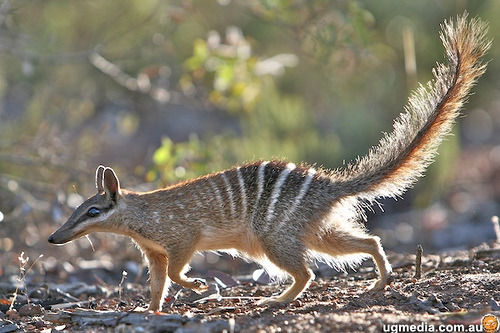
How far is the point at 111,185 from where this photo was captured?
5406 mm

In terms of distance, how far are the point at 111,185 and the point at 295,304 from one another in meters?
1.68

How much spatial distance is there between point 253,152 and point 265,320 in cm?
532

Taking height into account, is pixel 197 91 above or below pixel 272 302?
above

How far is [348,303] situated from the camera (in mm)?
4852

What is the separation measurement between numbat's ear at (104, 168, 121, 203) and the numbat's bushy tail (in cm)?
179

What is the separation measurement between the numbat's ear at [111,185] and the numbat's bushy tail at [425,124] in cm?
179

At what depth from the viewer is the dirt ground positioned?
4.12 meters

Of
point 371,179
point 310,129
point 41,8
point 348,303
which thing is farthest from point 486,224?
point 41,8

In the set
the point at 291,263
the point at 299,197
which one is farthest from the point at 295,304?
the point at 299,197

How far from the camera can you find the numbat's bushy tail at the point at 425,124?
5.23m

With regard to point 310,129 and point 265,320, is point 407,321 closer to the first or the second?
point 265,320

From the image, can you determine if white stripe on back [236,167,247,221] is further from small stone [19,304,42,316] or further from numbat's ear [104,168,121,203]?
small stone [19,304,42,316]

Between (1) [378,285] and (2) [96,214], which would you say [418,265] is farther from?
(2) [96,214]

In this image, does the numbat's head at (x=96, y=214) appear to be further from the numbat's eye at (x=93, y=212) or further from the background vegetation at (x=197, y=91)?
the background vegetation at (x=197, y=91)
